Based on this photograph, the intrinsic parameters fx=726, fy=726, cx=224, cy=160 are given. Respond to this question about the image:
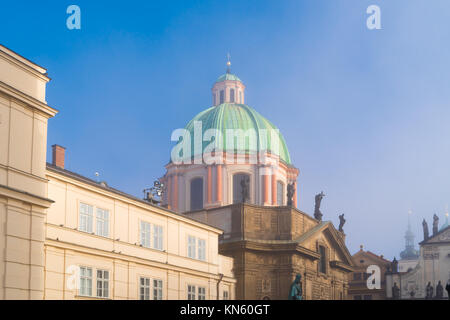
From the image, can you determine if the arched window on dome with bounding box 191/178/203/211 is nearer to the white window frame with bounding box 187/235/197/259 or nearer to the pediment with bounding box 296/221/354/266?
the pediment with bounding box 296/221/354/266

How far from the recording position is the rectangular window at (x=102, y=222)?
40.3 metres

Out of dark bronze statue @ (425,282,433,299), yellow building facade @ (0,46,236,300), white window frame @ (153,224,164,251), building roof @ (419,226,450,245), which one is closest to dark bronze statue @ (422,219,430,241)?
building roof @ (419,226,450,245)

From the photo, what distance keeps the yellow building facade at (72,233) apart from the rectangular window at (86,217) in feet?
0.18

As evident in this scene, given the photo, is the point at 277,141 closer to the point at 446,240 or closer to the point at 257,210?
the point at 257,210

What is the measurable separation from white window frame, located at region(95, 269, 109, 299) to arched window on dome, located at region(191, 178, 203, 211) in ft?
115

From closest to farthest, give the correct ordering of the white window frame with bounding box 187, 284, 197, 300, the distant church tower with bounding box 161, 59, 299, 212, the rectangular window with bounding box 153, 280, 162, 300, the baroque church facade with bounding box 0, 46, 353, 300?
the baroque church facade with bounding box 0, 46, 353, 300
the rectangular window with bounding box 153, 280, 162, 300
the white window frame with bounding box 187, 284, 197, 300
the distant church tower with bounding box 161, 59, 299, 212

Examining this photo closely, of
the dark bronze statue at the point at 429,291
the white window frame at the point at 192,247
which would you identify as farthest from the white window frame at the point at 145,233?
the dark bronze statue at the point at 429,291

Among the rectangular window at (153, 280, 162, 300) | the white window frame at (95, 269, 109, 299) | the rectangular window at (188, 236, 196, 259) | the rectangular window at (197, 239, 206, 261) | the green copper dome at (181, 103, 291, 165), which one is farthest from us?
→ the green copper dome at (181, 103, 291, 165)

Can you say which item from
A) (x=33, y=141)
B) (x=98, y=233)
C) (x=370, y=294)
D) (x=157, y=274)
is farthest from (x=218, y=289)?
(x=370, y=294)

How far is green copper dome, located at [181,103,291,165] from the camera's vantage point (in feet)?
250

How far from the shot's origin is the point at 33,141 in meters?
31.9

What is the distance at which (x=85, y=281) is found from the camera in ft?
125

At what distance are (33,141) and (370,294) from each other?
7345 centimetres
